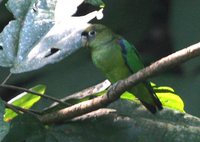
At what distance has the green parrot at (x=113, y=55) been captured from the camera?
1.77m

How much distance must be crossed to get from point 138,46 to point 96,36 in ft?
3.33

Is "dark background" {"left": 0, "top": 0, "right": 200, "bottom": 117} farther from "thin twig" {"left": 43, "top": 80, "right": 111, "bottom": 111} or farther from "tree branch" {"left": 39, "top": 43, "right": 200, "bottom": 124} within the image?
"tree branch" {"left": 39, "top": 43, "right": 200, "bottom": 124}

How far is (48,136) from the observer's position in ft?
4.86

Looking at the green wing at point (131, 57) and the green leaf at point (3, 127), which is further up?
the green leaf at point (3, 127)

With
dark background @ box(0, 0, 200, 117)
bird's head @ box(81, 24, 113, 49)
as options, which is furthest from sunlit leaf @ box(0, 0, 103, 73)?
dark background @ box(0, 0, 200, 117)

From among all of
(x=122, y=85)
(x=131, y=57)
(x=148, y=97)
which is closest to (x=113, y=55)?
(x=131, y=57)

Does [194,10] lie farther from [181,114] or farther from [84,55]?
[181,114]

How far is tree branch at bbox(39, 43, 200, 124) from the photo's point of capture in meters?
1.21

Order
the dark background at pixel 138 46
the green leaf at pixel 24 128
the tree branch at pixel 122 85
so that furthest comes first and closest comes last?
1. the dark background at pixel 138 46
2. the green leaf at pixel 24 128
3. the tree branch at pixel 122 85

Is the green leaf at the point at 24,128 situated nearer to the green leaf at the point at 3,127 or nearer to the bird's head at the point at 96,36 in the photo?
the green leaf at the point at 3,127

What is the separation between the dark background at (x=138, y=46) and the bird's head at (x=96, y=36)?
0.65m

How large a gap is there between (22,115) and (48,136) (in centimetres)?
7

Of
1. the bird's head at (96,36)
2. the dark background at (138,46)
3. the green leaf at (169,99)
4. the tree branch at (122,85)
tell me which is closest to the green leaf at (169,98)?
the green leaf at (169,99)

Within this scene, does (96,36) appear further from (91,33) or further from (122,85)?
(122,85)
